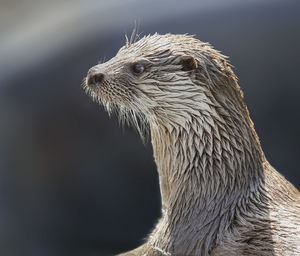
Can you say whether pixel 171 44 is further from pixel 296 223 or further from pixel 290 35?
pixel 290 35

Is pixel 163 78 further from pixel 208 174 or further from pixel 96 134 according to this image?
pixel 96 134

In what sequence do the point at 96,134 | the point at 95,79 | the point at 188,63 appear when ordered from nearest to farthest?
1. the point at 188,63
2. the point at 95,79
3. the point at 96,134

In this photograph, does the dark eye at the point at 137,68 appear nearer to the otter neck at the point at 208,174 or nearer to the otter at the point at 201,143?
the otter at the point at 201,143

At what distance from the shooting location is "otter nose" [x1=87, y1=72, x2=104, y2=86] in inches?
71.2

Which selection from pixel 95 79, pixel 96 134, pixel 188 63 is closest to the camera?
pixel 188 63

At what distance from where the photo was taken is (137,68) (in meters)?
1.78

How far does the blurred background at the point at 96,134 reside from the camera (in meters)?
2.52

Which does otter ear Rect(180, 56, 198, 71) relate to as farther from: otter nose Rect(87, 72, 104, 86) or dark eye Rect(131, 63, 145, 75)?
otter nose Rect(87, 72, 104, 86)

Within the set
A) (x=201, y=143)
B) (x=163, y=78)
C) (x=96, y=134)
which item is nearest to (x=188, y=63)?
(x=163, y=78)

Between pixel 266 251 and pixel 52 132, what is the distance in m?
1.31

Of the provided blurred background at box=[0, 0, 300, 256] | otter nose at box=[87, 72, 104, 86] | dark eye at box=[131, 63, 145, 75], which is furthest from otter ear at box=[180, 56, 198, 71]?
blurred background at box=[0, 0, 300, 256]

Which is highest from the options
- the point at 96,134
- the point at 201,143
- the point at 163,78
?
the point at 163,78

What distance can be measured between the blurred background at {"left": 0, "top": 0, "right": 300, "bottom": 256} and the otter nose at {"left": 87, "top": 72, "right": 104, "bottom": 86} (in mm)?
807

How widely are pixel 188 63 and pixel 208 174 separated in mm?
342
